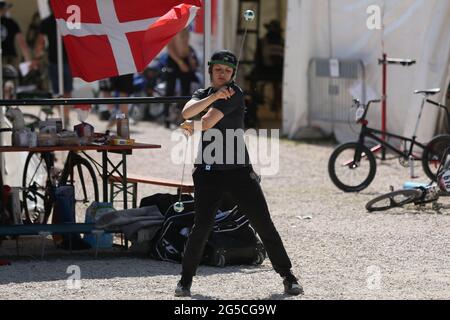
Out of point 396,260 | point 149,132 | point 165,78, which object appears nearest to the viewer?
point 396,260

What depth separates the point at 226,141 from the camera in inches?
268

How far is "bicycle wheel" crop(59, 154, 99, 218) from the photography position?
9.49 meters

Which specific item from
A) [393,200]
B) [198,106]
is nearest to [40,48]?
[393,200]

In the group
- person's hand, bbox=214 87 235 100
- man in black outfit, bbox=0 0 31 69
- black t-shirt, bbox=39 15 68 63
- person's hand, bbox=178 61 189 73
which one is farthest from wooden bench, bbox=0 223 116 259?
person's hand, bbox=178 61 189 73

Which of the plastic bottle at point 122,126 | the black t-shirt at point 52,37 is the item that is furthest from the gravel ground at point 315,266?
the black t-shirt at point 52,37

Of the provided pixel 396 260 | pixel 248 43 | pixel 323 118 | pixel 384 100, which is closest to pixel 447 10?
pixel 384 100

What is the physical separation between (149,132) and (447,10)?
19.0 ft

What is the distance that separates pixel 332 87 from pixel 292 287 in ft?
29.2

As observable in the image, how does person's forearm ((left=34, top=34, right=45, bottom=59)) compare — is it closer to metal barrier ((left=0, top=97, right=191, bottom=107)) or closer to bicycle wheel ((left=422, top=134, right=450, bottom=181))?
bicycle wheel ((left=422, top=134, right=450, bottom=181))

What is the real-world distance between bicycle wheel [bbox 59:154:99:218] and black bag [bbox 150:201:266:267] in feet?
4.43

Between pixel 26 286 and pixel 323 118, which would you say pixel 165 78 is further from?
pixel 26 286

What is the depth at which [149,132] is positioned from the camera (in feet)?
56.8
